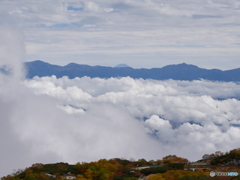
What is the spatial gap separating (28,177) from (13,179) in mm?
2015

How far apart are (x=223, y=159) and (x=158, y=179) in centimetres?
2268

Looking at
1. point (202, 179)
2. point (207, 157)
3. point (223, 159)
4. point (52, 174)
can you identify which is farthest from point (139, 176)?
point (207, 157)

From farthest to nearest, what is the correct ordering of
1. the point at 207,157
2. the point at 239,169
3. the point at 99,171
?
the point at 207,157 → the point at 239,169 → the point at 99,171

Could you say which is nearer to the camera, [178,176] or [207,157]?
[178,176]

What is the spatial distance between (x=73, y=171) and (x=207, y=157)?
3413cm

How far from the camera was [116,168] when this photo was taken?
179 ft

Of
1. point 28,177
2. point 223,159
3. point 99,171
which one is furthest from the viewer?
point 223,159

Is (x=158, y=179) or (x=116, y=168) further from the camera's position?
(x=116, y=168)

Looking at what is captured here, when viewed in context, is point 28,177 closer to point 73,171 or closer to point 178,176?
point 73,171

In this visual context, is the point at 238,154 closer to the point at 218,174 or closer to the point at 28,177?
the point at 218,174

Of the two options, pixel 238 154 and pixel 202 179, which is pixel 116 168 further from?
pixel 238 154

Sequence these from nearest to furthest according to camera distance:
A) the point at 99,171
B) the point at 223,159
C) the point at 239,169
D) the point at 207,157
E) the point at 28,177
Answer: the point at 28,177, the point at 99,171, the point at 239,169, the point at 223,159, the point at 207,157

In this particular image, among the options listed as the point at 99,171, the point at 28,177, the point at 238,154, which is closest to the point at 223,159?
the point at 238,154

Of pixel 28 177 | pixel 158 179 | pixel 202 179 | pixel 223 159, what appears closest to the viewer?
pixel 202 179
